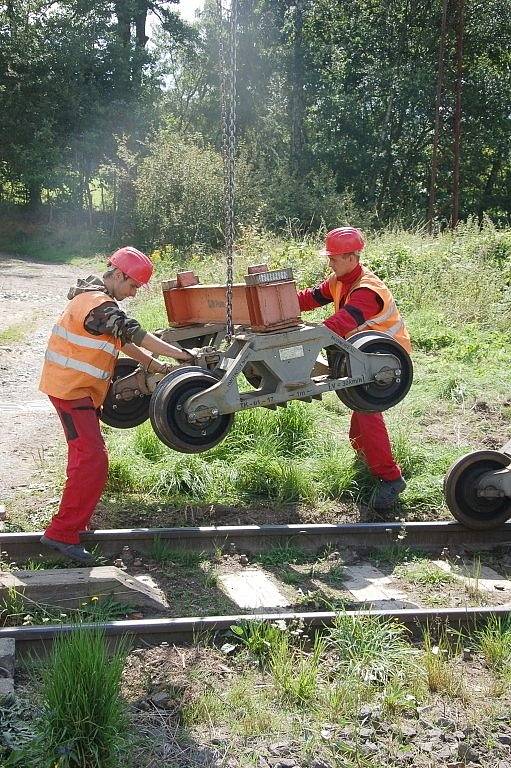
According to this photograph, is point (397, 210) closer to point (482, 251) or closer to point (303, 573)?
point (482, 251)

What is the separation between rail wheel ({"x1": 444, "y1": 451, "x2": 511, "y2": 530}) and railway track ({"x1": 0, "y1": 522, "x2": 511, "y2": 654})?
0.14 meters

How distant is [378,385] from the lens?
20.3 feet

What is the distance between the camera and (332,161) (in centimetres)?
3731

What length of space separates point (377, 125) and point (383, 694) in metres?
36.2

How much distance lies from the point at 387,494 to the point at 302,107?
34.2 m

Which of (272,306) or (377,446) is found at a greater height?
(272,306)

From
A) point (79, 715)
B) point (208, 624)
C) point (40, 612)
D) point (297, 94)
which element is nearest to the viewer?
point (79, 715)

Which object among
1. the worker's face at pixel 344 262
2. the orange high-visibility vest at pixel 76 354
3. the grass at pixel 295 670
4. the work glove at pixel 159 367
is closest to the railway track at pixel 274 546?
the grass at pixel 295 670

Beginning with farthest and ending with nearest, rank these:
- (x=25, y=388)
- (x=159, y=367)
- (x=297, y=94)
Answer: (x=297, y=94), (x=25, y=388), (x=159, y=367)

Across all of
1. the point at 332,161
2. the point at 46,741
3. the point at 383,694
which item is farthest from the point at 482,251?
the point at 332,161

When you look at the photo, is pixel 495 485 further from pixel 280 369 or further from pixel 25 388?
pixel 25 388

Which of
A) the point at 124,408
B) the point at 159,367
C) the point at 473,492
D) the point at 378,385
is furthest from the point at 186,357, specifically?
the point at 473,492

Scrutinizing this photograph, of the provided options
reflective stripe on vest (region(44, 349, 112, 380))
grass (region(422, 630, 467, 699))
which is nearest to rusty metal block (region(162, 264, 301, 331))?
reflective stripe on vest (region(44, 349, 112, 380))

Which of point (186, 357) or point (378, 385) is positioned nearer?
point (186, 357)
